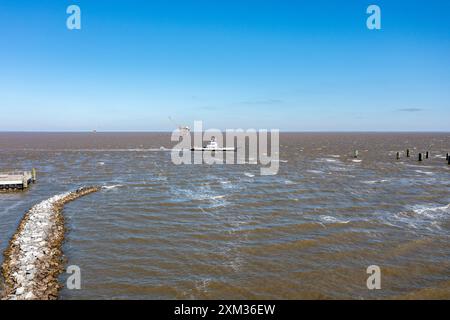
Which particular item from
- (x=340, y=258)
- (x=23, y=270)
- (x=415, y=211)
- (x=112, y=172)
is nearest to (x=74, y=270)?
(x=23, y=270)

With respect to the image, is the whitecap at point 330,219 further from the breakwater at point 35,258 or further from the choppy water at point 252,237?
the breakwater at point 35,258

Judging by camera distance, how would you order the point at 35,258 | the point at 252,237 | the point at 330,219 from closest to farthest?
the point at 35,258 < the point at 252,237 < the point at 330,219

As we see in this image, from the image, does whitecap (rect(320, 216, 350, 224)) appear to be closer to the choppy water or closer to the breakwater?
the choppy water

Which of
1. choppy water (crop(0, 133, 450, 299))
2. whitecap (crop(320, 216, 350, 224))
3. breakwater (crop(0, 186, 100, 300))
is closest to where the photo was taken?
breakwater (crop(0, 186, 100, 300))

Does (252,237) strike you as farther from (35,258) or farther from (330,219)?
(35,258)

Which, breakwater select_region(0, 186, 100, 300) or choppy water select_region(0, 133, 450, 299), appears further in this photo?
choppy water select_region(0, 133, 450, 299)

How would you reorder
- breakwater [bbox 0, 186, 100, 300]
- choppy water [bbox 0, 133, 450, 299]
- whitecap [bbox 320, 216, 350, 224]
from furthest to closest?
whitecap [bbox 320, 216, 350, 224] < choppy water [bbox 0, 133, 450, 299] < breakwater [bbox 0, 186, 100, 300]

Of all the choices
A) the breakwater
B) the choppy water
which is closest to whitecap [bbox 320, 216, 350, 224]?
the choppy water

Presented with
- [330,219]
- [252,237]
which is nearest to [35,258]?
[252,237]
